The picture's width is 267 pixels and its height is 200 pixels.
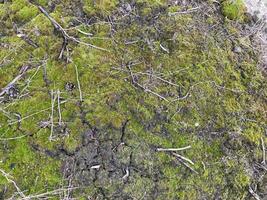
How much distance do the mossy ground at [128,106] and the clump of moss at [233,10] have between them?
36cm

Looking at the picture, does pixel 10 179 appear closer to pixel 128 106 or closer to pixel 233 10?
pixel 128 106

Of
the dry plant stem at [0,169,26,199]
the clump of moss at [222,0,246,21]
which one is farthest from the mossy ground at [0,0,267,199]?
the clump of moss at [222,0,246,21]

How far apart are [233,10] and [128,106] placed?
1.61 m

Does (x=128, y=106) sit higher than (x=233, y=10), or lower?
lower

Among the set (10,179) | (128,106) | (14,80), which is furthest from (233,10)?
(10,179)

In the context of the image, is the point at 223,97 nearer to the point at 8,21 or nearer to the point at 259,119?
the point at 259,119

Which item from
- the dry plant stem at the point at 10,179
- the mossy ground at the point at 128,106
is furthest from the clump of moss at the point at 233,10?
the dry plant stem at the point at 10,179

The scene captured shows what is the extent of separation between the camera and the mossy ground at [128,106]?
2.68 meters

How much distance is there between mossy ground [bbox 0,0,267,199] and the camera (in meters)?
2.68

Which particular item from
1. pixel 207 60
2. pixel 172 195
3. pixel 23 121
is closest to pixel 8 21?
pixel 23 121

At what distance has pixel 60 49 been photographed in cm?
299

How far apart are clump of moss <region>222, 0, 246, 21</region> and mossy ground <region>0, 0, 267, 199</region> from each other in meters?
0.36

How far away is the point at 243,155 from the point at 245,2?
183 cm

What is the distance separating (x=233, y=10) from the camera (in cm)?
366
